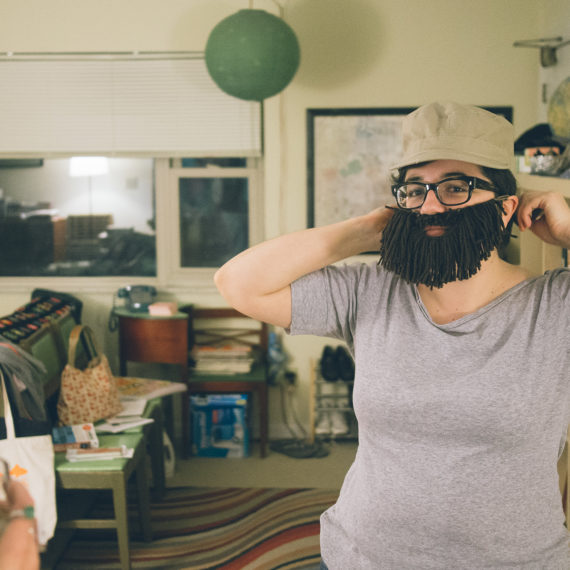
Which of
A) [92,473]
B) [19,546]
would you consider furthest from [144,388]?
[19,546]

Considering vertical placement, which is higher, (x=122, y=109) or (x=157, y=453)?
(x=122, y=109)

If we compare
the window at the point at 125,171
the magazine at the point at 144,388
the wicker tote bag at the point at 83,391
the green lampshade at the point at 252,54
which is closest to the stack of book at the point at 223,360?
the magazine at the point at 144,388

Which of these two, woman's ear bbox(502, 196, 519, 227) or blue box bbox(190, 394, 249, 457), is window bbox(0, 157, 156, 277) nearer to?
blue box bbox(190, 394, 249, 457)

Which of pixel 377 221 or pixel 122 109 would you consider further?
pixel 122 109

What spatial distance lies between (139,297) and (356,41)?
1.91 meters

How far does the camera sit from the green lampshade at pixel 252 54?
3225 mm

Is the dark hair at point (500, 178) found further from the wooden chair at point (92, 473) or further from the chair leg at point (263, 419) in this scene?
the chair leg at point (263, 419)

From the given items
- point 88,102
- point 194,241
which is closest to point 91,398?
point 194,241

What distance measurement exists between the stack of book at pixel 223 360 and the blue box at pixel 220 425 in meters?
0.14

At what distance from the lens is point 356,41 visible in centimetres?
386

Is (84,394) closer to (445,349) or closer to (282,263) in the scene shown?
(282,263)

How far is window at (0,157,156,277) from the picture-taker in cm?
412

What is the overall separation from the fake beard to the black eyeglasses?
0.02m

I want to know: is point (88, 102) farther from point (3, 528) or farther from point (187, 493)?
point (3, 528)
